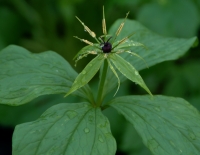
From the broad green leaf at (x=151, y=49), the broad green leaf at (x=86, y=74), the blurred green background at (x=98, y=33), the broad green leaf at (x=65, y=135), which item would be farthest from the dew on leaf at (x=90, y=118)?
the blurred green background at (x=98, y=33)

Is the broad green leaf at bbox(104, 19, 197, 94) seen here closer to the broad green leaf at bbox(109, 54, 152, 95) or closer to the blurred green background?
the broad green leaf at bbox(109, 54, 152, 95)

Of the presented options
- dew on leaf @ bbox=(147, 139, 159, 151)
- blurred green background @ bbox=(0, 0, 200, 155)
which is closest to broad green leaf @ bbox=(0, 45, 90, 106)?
dew on leaf @ bbox=(147, 139, 159, 151)

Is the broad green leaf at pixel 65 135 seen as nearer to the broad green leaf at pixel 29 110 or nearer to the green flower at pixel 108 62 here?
the green flower at pixel 108 62

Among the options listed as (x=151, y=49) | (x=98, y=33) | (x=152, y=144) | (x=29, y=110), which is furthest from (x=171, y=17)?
(x=152, y=144)

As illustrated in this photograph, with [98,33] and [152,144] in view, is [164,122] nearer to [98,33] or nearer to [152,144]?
[152,144]

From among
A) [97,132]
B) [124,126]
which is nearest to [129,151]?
[124,126]

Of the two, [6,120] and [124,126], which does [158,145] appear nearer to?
[124,126]
